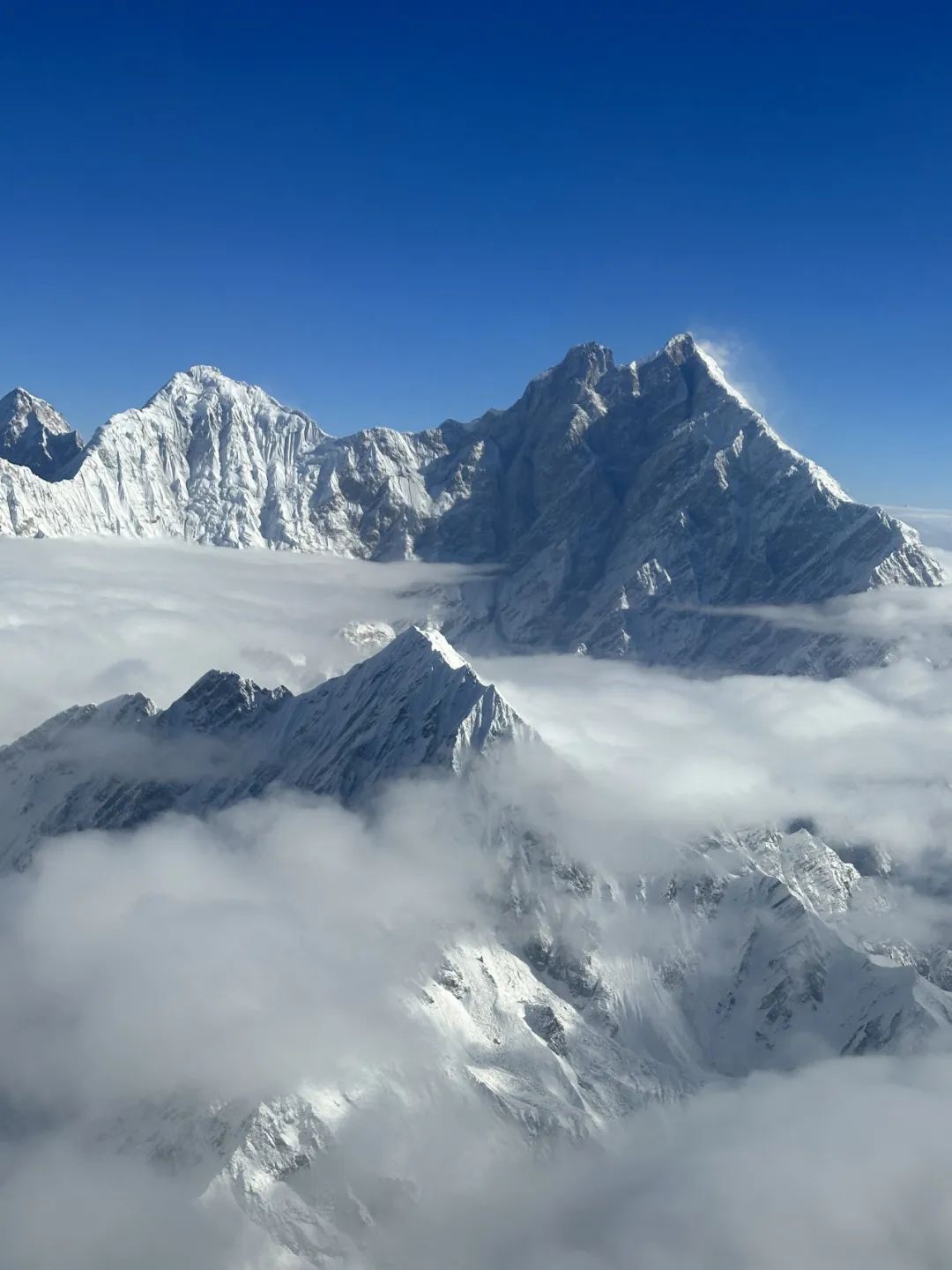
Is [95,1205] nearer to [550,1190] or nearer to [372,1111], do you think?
[372,1111]

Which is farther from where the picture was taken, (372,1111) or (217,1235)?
(372,1111)

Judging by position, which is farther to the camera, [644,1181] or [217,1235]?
[644,1181]

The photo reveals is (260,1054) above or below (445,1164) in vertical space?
above

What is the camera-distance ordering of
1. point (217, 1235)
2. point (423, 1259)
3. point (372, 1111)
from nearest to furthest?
point (217, 1235) → point (423, 1259) → point (372, 1111)

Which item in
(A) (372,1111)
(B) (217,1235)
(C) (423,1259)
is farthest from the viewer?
(A) (372,1111)

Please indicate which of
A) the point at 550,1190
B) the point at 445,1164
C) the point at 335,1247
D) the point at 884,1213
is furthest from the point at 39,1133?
the point at 884,1213

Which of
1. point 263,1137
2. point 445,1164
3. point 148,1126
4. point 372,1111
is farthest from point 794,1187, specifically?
point 148,1126

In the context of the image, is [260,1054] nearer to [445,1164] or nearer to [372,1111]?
[372,1111]

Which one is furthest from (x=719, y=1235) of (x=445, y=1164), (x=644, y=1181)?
(x=445, y=1164)

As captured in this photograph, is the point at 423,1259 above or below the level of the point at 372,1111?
below
